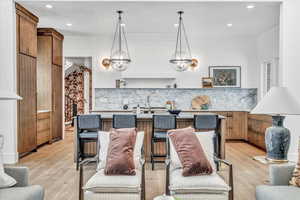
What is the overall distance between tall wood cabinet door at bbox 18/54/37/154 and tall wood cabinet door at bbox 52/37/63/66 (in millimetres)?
1392

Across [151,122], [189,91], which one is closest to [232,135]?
[189,91]

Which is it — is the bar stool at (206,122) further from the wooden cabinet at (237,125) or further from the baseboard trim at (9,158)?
the baseboard trim at (9,158)

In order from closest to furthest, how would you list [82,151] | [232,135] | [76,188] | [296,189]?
1. [296,189]
2. [76,188]
3. [82,151]
4. [232,135]

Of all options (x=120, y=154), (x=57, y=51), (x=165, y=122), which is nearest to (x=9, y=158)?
(x=165, y=122)

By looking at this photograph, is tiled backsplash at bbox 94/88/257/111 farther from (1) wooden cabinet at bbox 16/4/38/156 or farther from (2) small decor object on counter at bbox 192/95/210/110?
(1) wooden cabinet at bbox 16/4/38/156

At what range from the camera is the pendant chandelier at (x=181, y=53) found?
627cm

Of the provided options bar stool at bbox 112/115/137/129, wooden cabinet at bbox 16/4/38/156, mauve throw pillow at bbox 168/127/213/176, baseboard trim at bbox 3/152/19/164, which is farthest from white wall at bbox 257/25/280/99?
baseboard trim at bbox 3/152/19/164

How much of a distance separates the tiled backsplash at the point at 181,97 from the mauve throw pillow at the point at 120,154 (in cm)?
551

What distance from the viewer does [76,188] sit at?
3980mm

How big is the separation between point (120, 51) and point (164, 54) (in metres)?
2.62

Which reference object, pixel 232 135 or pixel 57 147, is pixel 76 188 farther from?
pixel 232 135

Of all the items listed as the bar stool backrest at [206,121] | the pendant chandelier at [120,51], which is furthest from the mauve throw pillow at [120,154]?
the pendant chandelier at [120,51]

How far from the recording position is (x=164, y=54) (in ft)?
28.4

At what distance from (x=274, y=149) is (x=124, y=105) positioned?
6.00 metres
